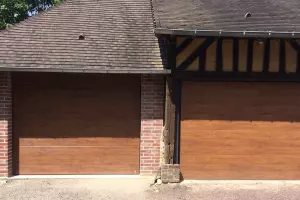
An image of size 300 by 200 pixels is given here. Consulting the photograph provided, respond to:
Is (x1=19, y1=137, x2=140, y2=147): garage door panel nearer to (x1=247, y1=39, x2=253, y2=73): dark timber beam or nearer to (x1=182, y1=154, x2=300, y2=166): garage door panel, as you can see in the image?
(x1=182, y1=154, x2=300, y2=166): garage door panel

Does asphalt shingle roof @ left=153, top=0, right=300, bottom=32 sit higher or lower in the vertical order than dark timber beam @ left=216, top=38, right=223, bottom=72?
higher

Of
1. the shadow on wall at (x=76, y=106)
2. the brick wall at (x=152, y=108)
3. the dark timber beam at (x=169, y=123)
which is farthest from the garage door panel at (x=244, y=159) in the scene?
the shadow on wall at (x=76, y=106)

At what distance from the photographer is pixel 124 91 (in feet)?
26.5

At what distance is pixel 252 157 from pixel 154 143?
212 centimetres

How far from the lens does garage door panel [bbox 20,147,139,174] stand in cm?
802

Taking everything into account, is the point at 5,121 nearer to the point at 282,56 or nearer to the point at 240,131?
the point at 240,131

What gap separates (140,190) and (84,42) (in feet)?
11.3

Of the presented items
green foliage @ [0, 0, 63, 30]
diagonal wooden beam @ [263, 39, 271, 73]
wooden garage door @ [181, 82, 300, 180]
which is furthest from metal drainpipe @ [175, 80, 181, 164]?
green foliage @ [0, 0, 63, 30]

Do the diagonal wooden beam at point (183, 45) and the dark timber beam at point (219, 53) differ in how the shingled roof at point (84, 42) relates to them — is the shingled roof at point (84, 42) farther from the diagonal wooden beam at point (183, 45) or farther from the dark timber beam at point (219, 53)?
the dark timber beam at point (219, 53)

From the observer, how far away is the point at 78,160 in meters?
8.06

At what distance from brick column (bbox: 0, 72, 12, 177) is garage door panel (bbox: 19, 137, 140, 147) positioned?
1.27ft

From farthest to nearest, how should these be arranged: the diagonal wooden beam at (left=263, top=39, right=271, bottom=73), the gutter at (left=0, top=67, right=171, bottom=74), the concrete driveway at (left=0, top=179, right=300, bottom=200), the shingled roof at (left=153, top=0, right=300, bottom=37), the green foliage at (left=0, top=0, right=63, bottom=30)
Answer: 1. the green foliage at (left=0, top=0, right=63, bottom=30)
2. the diagonal wooden beam at (left=263, top=39, right=271, bottom=73)
3. the gutter at (left=0, top=67, right=171, bottom=74)
4. the shingled roof at (left=153, top=0, right=300, bottom=37)
5. the concrete driveway at (left=0, top=179, right=300, bottom=200)

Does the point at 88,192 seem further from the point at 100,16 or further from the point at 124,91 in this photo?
the point at 100,16

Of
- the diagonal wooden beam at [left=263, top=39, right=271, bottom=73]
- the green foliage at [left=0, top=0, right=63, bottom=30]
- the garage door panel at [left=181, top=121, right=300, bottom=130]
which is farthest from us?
the green foliage at [left=0, top=0, right=63, bottom=30]
